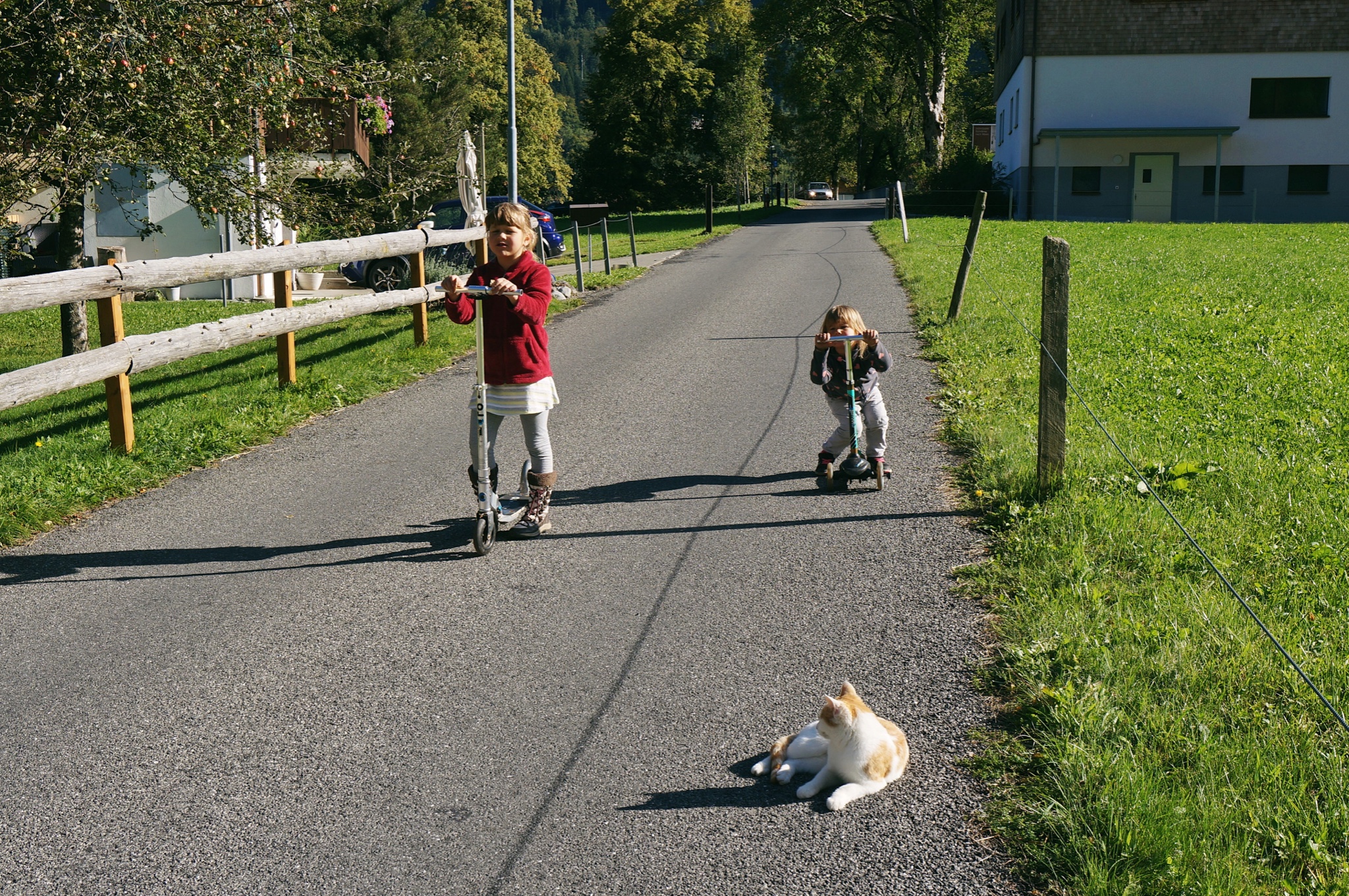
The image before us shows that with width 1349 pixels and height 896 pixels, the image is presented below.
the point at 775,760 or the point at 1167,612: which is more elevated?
the point at 1167,612

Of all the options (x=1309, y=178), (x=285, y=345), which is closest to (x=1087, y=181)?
(x=1309, y=178)

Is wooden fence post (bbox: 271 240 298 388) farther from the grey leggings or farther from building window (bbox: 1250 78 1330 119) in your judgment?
building window (bbox: 1250 78 1330 119)

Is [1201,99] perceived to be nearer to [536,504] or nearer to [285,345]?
[285,345]

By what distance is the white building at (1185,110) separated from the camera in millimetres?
41312

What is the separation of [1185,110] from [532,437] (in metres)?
42.1

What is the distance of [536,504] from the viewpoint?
20.9ft

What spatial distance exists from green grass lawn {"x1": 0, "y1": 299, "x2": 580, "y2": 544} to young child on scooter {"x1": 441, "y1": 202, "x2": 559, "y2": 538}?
279cm

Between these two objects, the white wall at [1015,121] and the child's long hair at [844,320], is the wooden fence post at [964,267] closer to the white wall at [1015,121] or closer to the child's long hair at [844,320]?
the child's long hair at [844,320]

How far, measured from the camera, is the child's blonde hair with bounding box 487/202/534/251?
598 cm

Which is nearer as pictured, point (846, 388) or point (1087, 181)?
point (846, 388)

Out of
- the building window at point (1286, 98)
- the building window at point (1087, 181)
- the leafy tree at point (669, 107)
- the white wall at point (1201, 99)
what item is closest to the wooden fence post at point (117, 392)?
the white wall at point (1201, 99)

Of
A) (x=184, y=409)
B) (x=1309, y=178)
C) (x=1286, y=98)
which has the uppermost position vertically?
(x=1286, y=98)

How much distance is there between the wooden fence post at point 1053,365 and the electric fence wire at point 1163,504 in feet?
0.13

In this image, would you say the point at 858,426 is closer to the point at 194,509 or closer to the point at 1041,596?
the point at 1041,596
